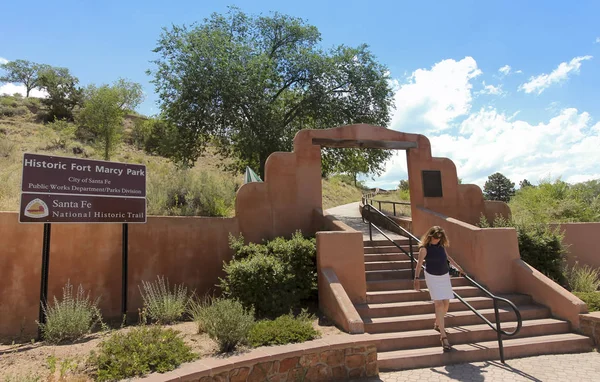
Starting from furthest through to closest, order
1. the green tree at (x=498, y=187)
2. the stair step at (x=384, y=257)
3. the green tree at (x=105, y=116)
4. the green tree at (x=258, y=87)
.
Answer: the green tree at (x=498, y=187), the green tree at (x=105, y=116), the green tree at (x=258, y=87), the stair step at (x=384, y=257)

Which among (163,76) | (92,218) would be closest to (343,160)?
(163,76)

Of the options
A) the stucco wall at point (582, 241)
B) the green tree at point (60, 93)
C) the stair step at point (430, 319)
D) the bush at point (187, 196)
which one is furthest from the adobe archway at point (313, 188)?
the green tree at point (60, 93)

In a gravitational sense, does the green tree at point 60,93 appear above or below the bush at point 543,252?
above

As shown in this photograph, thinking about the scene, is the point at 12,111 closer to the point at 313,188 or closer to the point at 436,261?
the point at 313,188

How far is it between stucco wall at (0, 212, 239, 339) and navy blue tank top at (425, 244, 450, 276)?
191 inches

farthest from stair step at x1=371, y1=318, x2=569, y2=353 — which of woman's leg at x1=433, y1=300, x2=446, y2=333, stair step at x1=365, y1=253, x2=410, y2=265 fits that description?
stair step at x1=365, y1=253, x2=410, y2=265

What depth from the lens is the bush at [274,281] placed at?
6.82 m

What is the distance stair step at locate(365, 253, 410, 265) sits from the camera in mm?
8733

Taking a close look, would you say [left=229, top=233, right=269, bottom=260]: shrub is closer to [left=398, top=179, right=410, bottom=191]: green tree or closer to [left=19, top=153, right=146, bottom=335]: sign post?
[left=19, top=153, right=146, bottom=335]: sign post

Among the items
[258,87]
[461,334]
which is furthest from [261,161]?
[461,334]

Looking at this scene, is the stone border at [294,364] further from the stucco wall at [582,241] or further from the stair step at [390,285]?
the stucco wall at [582,241]

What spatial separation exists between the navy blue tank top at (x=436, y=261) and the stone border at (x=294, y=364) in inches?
61.5

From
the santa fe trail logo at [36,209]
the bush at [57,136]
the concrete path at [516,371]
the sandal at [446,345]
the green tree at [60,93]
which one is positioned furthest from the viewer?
the green tree at [60,93]

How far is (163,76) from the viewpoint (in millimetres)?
16141
